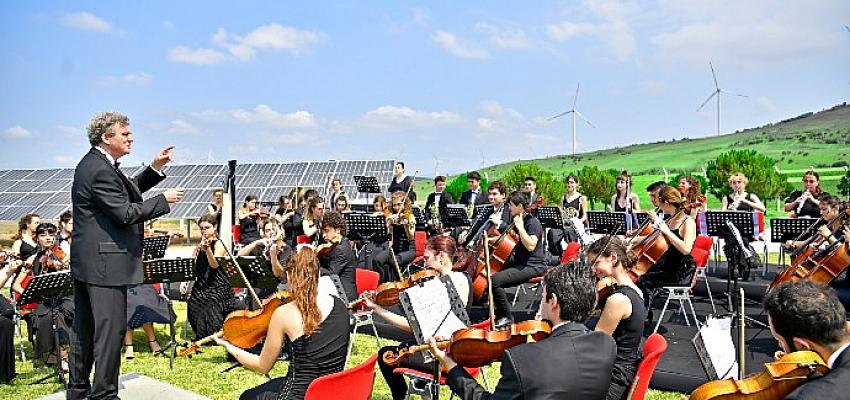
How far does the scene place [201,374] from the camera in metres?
6.42

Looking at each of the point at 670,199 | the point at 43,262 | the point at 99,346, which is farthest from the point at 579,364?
the point at 43,262

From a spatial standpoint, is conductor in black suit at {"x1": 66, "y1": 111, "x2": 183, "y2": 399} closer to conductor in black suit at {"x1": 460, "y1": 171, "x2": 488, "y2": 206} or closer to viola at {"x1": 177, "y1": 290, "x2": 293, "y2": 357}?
viola at {"x1": 177, "y1": 290, "x2": 293, "y2": 357}

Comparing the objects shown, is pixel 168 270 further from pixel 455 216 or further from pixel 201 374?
pixel 455 216

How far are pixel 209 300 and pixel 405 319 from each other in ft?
10.1

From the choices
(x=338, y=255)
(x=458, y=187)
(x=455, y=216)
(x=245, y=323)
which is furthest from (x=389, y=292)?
(x=458, y=187)

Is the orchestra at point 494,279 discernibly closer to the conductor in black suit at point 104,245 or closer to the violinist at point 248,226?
the violinist at point 248,226

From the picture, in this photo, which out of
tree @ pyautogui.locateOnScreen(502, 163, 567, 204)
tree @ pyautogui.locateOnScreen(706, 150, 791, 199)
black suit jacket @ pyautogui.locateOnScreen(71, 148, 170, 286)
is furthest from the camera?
tree @ pyautogui.locateOnScreen(502, 163, 567, 204)

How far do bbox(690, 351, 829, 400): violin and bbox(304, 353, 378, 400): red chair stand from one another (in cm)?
153

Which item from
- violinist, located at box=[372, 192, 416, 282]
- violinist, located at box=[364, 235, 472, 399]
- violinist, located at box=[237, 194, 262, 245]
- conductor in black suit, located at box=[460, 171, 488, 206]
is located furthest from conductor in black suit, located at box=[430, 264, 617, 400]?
conductor in black suit, located at box=[460, 171, 488, 206]

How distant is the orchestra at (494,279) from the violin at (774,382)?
0.22ft

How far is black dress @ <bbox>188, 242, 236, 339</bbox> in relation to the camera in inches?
273

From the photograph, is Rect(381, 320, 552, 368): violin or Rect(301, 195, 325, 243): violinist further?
Rect(301, 195, 325, 243): violinist

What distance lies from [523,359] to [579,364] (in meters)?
0.23

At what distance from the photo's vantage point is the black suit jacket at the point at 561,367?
2725 millimetres
